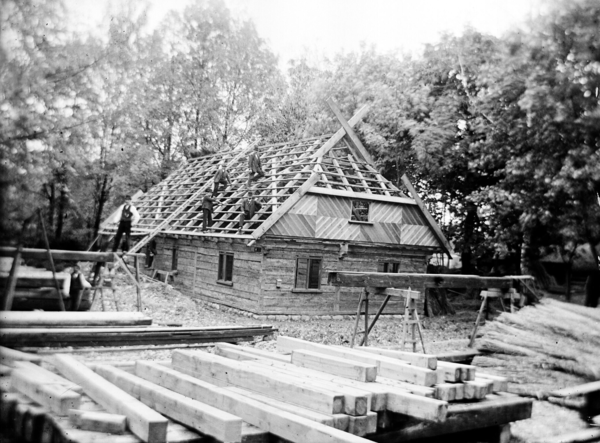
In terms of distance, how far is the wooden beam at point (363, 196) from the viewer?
21.0m

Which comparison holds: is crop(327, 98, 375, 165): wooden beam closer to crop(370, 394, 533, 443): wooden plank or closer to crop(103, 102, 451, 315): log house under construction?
crop(103, 102, 451, 315): log house under construction

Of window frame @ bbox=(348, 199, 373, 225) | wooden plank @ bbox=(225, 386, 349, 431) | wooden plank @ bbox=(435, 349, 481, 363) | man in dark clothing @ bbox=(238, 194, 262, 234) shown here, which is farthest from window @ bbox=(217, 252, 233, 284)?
wooden plank @ bbox=(225, 386, 349, 431)

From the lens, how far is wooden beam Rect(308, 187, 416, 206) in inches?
827

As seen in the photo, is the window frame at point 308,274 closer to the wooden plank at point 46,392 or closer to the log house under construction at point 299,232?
the log house under construction at point 299,232

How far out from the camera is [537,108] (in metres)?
15.6

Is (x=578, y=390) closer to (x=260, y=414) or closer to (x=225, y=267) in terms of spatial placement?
(x=260, y=414)

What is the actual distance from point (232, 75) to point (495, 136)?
1059 centimetres

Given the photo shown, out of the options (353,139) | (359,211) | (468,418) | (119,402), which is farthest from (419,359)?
(359,211)

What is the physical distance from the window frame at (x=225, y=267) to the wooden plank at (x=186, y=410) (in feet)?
55.5

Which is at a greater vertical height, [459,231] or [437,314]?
[459,231]

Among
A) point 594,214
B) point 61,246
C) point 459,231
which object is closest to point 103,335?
point 61,246

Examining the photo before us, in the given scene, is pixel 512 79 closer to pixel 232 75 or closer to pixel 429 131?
pixel 429 131

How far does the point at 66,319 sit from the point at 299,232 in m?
13.1

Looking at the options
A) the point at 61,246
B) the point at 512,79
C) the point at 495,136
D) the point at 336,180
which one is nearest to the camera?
the point at 61,246
